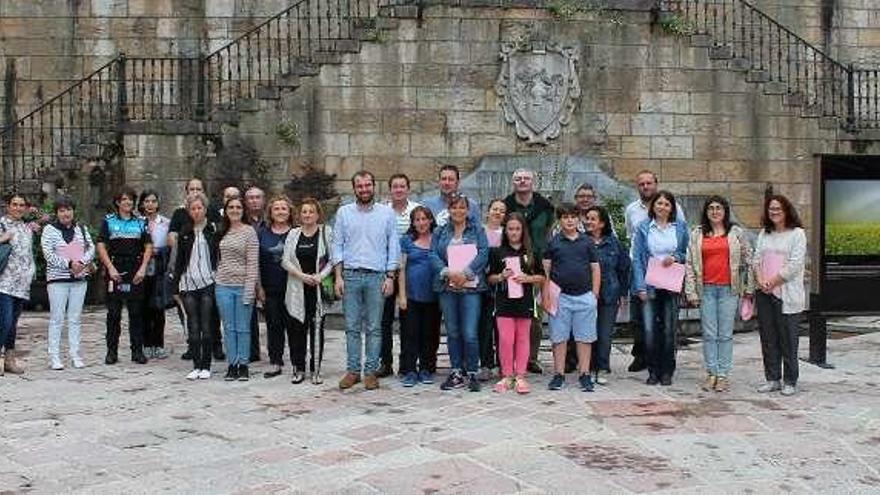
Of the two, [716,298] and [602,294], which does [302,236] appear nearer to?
[602,294]

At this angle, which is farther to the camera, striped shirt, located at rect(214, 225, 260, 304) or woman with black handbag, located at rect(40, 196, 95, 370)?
woman with black handbag, located at rect(40, 196, 95, 370)

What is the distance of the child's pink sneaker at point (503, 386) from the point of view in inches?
323

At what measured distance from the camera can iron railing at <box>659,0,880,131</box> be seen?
1819 cm

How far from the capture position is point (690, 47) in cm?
1560

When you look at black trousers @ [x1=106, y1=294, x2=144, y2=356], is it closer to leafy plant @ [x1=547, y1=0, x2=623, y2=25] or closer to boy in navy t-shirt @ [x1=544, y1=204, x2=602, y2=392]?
boy in navy t-shirt @ [x1=544, y1=204, x2=602, y2=392]


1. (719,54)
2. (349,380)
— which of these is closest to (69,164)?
(349,380)

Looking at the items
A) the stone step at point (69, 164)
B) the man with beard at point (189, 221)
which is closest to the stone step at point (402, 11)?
the stone step at point (69, 164)

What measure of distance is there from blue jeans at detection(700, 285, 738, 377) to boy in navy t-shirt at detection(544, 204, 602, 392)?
993 mm

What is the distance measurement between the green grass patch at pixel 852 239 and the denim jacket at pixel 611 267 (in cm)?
576

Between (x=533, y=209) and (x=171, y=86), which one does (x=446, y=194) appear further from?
(x=171, y=86)

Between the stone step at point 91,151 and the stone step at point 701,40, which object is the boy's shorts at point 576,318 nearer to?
the stone step at point 701,40

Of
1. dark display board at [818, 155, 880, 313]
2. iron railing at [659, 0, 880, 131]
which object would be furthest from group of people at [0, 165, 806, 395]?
iron railing at [659, 0, 880, 131]

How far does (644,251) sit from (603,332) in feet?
2.77

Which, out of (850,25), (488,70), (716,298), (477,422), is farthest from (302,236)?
(850,25)
